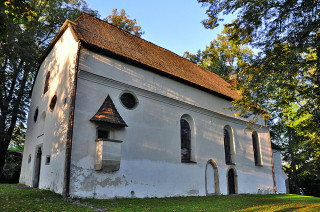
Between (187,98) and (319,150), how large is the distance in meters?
8.20

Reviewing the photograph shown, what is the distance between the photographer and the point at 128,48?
1370 centimetres

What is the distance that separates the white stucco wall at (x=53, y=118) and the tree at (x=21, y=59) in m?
2.50

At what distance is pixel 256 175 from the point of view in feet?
61.8

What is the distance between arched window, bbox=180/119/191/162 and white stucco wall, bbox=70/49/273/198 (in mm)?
482

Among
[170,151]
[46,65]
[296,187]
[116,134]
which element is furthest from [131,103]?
[296,187]

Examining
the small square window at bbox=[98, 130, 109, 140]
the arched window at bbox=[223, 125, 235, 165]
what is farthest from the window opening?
the small square window at bbox=[98, 130, 109, 140]

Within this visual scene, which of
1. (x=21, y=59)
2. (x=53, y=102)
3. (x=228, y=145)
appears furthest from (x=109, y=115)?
(x=21, y=59)

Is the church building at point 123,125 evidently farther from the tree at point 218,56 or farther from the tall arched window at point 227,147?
the tree at point 218,56

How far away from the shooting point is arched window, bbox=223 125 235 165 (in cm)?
1744

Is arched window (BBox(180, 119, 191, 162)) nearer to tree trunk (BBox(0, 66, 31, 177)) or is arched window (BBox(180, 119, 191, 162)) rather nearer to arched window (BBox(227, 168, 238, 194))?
arched window (BBox(227, 168, 238, 194))

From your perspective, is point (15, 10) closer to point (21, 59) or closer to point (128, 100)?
point (128, 100)

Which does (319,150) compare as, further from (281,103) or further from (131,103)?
(131,103)

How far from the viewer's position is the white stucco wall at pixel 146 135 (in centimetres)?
1005

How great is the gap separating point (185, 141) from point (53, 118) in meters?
7.55
